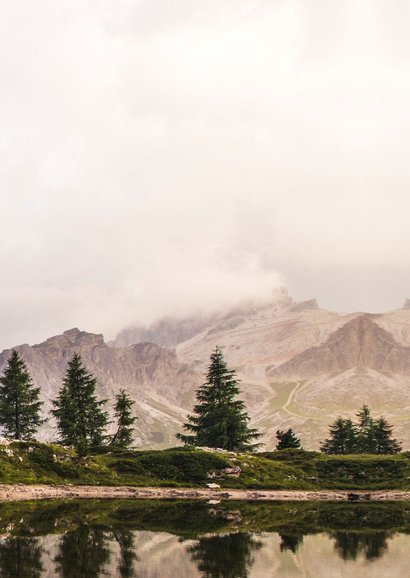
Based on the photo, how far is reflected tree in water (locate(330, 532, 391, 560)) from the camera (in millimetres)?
28281

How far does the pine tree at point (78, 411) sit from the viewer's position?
285 feet

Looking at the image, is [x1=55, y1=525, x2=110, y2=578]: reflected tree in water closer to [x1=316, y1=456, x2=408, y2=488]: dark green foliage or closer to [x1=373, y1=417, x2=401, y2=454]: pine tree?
[x1=316, y1=456, x2=408, y2=488]: dark green foliage

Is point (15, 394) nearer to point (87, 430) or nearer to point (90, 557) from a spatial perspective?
point (87, 430)

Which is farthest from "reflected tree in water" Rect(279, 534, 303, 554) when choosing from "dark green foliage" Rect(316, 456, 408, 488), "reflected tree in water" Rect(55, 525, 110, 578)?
"dark green foliage" Rect(316, 456, 408, 488)

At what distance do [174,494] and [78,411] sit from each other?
33.7 meters

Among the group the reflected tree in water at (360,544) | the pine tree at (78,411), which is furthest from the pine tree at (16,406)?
the reflected tree in water at (360,544)

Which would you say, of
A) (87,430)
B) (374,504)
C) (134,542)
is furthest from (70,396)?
(134,542)

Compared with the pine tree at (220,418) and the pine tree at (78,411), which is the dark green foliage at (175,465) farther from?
the pine tree at (78,411)

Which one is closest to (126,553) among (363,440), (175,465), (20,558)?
(20,558)

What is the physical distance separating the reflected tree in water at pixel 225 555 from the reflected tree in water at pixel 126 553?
8.89 ft

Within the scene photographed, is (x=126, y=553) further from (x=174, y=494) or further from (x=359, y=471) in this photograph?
(x=359, y=471)

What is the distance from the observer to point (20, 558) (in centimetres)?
2494

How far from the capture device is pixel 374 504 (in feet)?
180

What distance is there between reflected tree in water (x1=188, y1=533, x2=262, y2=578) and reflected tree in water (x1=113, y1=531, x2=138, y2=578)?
2.71m
